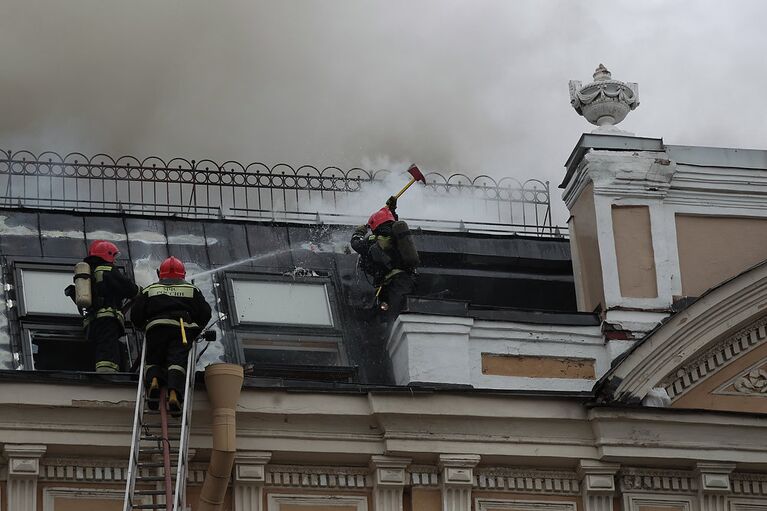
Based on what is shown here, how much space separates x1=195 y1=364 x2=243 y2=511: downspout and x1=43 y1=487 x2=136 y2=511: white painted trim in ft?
1.81

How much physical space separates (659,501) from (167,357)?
168 inches

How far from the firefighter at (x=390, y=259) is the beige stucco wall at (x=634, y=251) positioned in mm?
1824

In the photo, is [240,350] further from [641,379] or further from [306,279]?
[641,379]

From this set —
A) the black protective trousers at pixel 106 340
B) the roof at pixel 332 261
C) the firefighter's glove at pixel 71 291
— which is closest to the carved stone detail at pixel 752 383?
the roof at pixel 332 261

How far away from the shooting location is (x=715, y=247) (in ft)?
60.1

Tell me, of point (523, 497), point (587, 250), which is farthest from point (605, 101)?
point (523, 497)

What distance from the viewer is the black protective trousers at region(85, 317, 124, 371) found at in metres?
16.9

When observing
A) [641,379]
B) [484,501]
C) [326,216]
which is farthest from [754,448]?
[326,216]

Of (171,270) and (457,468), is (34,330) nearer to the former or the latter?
(171,270)

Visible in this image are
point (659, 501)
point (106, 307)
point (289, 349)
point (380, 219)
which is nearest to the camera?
point (659, 501)

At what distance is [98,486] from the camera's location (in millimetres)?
16062

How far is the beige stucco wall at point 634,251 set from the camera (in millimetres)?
17953

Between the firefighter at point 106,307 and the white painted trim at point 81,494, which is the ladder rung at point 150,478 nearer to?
the white painted trim at point 81,494

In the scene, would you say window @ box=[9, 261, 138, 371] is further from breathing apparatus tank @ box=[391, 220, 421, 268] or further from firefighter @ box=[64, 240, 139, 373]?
breathing apparatus tank @ box=[391, 220, 421, 268]
